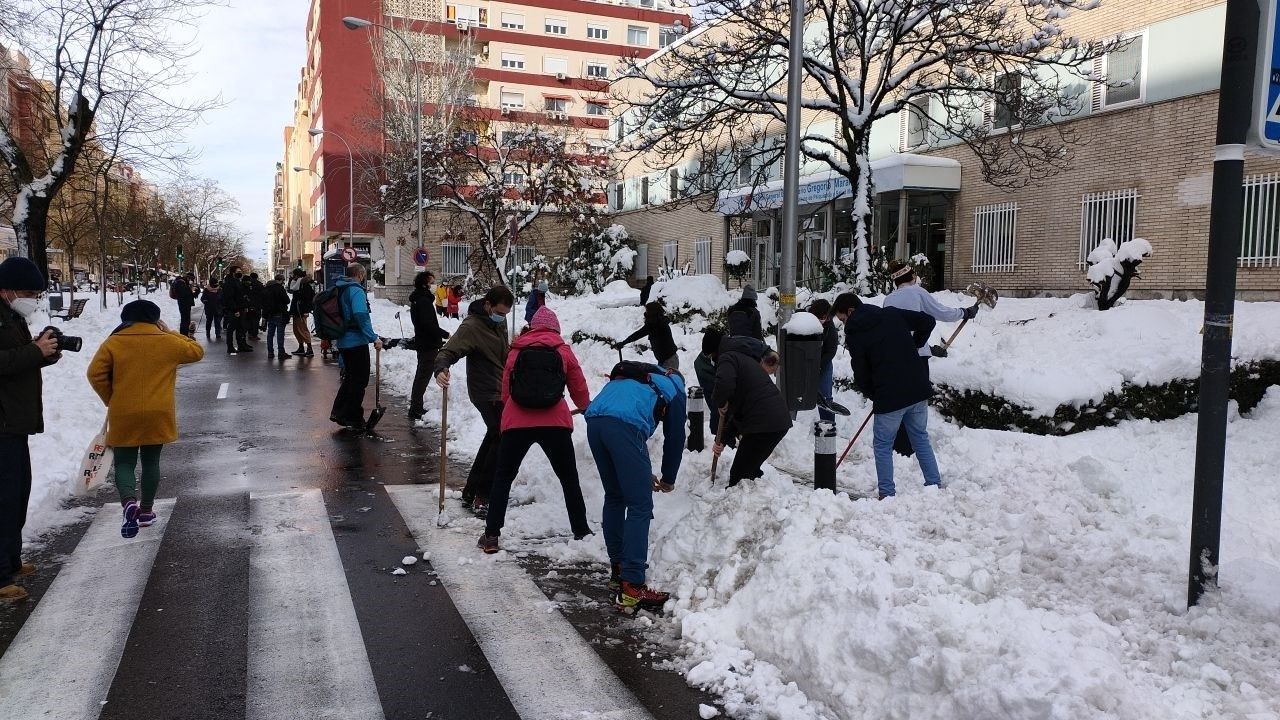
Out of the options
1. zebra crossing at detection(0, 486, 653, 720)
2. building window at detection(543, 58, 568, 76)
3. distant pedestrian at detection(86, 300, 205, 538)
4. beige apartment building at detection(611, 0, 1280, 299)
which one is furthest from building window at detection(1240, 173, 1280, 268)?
building window at detection(543, 58, 568, 76)

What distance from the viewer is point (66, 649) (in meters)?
4.39

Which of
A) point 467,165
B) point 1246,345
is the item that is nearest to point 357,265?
point 1246,345

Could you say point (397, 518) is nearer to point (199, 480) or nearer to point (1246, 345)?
point (199, 480)

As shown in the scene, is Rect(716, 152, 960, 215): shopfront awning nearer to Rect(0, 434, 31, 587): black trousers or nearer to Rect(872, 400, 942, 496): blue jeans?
Rect(872, 400, 942, 496): blue jeans

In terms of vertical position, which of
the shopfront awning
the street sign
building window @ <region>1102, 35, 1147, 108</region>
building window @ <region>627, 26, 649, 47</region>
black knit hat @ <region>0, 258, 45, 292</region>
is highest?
building window @ <region>627, 26, 649, 47</region>

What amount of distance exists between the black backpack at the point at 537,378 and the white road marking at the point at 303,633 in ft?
5.21

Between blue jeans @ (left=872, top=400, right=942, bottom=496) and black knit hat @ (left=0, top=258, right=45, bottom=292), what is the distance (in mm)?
5784

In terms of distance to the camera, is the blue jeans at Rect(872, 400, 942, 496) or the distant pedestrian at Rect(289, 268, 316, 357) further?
the distant pedestrian at Rect(289, 268, 316, 357)

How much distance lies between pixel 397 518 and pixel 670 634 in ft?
9.95

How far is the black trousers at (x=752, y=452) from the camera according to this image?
621cm

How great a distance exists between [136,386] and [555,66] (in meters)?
56.0

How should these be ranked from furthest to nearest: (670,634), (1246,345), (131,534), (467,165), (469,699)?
(467,165) → (1246,345) → (131,534) → (670,634) → (469,699)

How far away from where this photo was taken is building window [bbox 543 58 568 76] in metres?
57.8

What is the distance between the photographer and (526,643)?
456 centimetres
